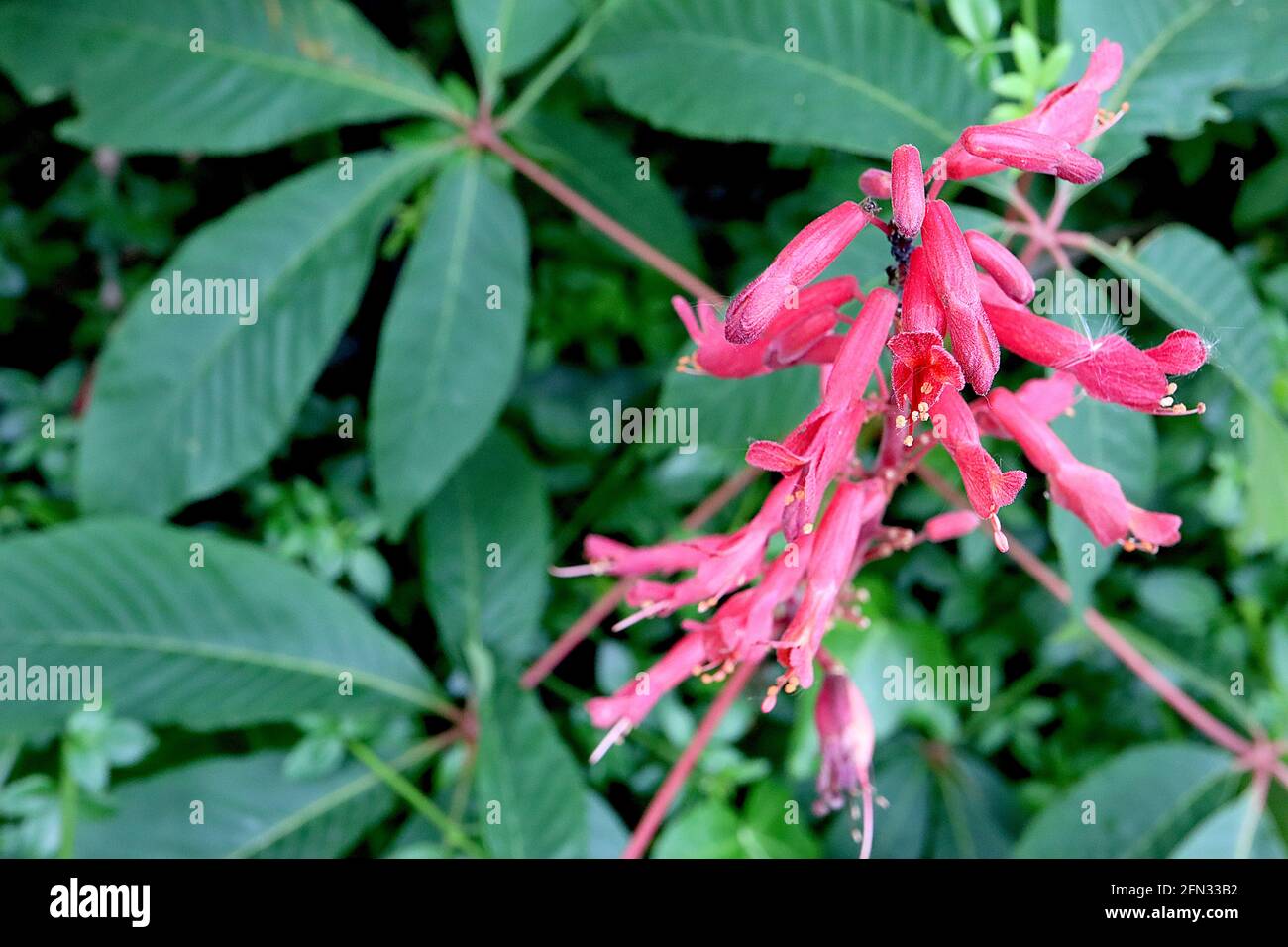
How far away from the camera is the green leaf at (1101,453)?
162cm

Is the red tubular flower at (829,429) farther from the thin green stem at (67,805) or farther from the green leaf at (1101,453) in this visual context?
the thin green stem at (67,805)

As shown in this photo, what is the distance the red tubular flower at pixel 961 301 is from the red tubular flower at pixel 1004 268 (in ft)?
0.30

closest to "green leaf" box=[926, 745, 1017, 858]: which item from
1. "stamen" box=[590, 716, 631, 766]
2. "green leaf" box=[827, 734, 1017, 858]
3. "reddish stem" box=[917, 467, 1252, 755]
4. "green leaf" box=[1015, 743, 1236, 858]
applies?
"green leaf" box=[827, 734, 1017, 858]

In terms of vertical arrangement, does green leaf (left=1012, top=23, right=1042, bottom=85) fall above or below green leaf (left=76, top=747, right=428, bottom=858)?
above

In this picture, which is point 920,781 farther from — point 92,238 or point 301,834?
point 92,238

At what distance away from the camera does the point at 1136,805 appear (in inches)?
77.0

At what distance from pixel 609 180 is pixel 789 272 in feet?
3.89

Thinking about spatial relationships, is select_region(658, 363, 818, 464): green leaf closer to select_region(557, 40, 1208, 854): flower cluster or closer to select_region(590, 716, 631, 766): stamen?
select_region(557, 40, 1208, 854): flower cluster

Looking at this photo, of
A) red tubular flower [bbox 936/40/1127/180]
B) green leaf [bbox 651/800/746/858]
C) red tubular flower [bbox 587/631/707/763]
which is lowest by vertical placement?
green leaf [bbox 651/800/746/858]

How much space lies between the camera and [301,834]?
2016 millimetres

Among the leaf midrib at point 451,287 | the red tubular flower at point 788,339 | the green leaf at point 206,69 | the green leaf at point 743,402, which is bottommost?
the red tubular flower at point 788,339

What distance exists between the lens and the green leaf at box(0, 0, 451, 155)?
1900mm

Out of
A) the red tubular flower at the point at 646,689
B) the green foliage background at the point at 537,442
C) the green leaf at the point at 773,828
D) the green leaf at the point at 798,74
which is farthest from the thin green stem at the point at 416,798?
the green leaf at the point at 798,74

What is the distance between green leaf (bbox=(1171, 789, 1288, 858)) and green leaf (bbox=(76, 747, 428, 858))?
1.72 meters
